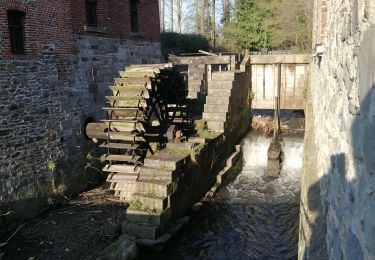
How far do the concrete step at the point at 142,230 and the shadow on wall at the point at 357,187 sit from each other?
4565 mm

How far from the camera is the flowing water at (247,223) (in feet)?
22.1

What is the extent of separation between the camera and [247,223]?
25.5 feet

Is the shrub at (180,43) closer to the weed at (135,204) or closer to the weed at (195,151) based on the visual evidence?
the weed at (195,151)

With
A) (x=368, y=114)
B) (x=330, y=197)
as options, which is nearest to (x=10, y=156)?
(x=330, y=197)

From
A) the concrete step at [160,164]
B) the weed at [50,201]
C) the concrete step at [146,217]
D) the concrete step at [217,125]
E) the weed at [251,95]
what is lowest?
the weed at [50,201]

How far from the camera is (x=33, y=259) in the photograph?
6352 millimetres

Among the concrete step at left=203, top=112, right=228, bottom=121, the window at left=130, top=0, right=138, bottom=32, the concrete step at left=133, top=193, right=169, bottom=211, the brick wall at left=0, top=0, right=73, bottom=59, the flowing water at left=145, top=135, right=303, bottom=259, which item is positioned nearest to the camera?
the flowing water at left=145, top=135, right=303, bottom=259

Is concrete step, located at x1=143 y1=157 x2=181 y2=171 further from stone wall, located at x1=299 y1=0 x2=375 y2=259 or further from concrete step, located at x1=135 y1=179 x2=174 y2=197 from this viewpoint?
stone wall, located at x1=299 y1=0 x2=375 y2=259

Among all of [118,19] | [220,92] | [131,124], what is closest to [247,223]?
[131,124]

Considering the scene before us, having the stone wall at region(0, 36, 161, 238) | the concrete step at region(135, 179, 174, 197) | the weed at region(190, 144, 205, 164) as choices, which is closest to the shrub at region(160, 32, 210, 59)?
the stone wall at region(0, 36, 161, 238)

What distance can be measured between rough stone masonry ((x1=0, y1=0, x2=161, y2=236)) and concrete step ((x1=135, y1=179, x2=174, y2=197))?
2472mm

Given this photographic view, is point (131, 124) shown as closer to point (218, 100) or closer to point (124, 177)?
point (124, 177)

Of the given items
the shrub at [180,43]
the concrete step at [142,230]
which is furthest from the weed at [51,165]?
the shrub at [180,43]

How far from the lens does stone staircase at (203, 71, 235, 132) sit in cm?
1062
